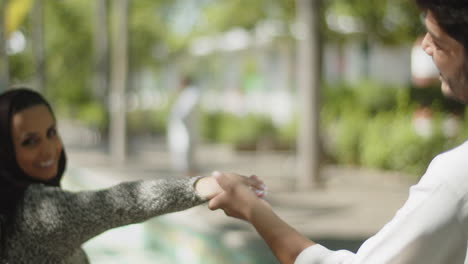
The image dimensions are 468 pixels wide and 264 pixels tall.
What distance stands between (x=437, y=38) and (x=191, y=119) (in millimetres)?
12778

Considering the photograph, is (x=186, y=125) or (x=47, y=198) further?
(x=186, y=125)

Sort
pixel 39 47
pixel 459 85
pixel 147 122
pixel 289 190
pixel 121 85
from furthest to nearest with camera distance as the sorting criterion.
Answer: pixel 147 122, pixel 39 47, pixel 121 85, pixel 289 190, pixel 459 85

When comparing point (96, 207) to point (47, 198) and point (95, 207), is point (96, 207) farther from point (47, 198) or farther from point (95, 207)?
point (47, 198)

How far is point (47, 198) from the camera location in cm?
250

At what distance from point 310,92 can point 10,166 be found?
10.3 meters

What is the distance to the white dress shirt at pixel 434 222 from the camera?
1.47m

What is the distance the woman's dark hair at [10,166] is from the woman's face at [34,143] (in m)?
0.01

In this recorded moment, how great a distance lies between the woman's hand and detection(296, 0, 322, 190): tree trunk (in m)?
10.2

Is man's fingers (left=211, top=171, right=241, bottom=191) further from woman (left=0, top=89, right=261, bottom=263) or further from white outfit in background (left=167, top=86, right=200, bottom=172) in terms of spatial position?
white outfit in background (left=167, top=86, right=200, bottom=172)

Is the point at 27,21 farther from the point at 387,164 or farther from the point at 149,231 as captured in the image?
the point at 149,231

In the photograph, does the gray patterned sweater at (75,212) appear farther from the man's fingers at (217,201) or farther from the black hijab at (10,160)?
the man's fingers at (217,201)

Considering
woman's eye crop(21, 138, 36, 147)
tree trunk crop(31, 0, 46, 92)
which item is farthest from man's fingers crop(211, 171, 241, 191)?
tree trunk crop(31, 0, 46, 92)

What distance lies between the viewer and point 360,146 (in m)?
15.6

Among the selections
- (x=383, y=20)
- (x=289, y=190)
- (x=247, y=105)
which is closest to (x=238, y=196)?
(x=289, y=190)
